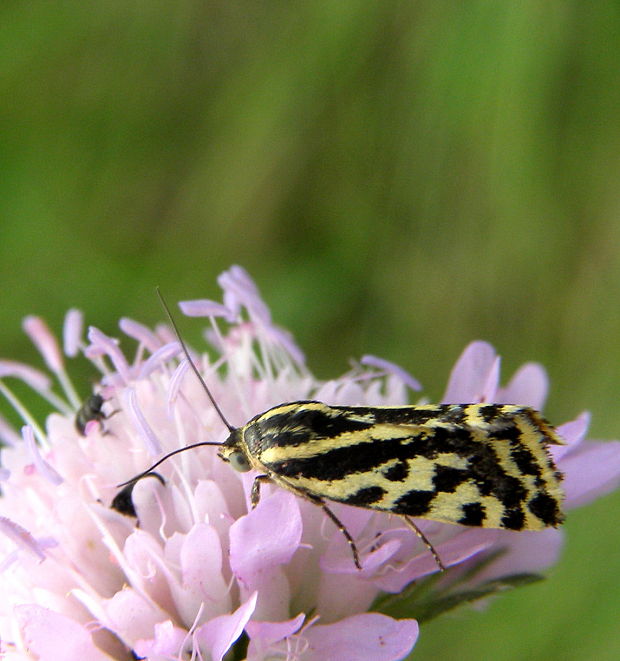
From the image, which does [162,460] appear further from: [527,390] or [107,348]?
[527,390]

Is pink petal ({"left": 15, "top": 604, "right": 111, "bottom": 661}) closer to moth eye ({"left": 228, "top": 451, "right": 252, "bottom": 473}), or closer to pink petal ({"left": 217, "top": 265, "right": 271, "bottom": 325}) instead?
moth eye ({"left": 228, "top": 451, "right": 252, "bottom": 473})

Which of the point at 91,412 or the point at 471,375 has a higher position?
the point at 91,412

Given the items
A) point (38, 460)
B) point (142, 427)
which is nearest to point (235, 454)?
point (142, 427)

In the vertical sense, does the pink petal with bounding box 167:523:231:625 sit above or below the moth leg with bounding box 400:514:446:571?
above

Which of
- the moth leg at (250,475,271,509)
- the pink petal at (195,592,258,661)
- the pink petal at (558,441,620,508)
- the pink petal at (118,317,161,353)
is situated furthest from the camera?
the pink petal at (118,317,161,353)

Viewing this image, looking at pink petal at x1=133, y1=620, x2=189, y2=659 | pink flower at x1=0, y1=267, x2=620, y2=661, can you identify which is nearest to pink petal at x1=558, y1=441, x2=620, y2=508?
pink flower at x1=0, y1=267, x2=620, y2=661

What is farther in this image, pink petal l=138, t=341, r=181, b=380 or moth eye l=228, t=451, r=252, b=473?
pink petal l=138, t=341, r=181, b=380
